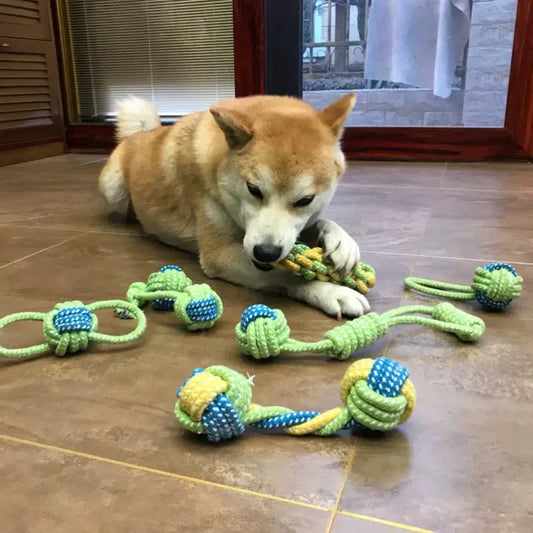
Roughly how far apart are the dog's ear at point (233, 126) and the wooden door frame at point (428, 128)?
2041 millimetres

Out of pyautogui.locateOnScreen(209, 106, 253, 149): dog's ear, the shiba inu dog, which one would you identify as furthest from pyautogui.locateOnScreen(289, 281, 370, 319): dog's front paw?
pyautogui.locateOnScreen(209, 106, 253, 149): dog's ear

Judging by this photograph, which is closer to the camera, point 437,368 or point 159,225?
point 437,368

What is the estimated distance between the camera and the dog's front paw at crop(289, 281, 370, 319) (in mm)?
1121

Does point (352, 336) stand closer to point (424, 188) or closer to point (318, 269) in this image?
point (318, 269)

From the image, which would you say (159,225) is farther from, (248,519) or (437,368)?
(248,519)

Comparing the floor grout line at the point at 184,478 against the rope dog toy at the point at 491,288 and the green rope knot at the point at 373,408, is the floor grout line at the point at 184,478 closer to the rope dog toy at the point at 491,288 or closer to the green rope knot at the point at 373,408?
the green rope knot at the point at 373,408

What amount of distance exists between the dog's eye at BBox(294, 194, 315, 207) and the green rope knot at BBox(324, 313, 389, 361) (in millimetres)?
339

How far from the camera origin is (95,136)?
3.68 m

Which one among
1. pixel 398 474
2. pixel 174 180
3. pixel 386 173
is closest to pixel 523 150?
pixel 386 173

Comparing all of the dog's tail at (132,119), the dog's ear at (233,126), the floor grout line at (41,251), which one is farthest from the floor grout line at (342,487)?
the dog's tail at (132,119)

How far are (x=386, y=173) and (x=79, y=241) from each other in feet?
5.50

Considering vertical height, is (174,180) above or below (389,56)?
A: below

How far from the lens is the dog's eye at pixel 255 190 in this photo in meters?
1.20

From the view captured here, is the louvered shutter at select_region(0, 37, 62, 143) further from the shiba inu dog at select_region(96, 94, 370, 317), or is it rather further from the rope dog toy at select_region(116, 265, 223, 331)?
the rope dog toy at select_region(116, 265, 223, 331)
